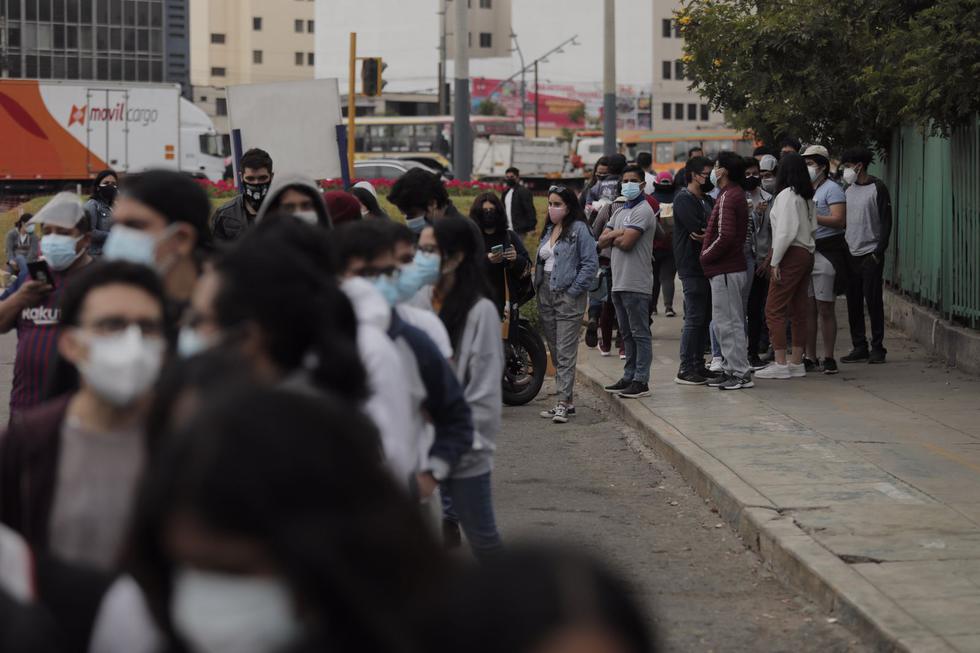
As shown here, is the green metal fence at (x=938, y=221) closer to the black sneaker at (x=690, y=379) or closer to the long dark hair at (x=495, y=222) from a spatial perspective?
the black sneaker at (x=690, y=379)

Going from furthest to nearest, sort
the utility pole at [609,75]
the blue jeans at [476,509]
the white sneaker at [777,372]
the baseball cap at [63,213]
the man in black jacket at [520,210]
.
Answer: the utility pole at [609,75]
the man in black jacket at [520,210]
the white sneaker at [777,372]
the baseball cap at [63,213]
the blue jeans at [476,509]

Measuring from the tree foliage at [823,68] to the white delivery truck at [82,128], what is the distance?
3106cm

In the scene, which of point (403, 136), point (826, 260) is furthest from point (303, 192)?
point (403, 136)

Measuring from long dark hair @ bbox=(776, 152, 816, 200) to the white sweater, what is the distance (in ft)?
0.17

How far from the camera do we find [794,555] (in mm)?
7062

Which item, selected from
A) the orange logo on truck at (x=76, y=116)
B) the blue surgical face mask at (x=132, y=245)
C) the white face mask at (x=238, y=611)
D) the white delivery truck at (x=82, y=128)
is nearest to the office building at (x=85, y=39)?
the white delivery truck at (x=82, y=128)

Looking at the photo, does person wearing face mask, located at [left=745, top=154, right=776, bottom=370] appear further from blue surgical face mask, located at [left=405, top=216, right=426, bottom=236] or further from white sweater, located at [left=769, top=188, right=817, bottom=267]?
blue surgical face mask, located at [left=405, top=216, right=426, bottom=236]

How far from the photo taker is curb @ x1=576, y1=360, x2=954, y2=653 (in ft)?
19.0

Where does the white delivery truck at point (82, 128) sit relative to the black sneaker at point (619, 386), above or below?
above

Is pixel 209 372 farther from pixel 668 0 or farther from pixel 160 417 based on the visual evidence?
pixel 668 0

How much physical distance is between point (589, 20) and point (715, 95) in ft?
282

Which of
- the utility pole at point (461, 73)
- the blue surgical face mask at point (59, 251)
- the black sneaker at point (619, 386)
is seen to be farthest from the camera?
the utility pole at point (461, 73)

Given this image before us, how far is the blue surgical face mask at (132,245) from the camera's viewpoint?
3.87 meters

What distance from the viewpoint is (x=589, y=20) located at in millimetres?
105250
